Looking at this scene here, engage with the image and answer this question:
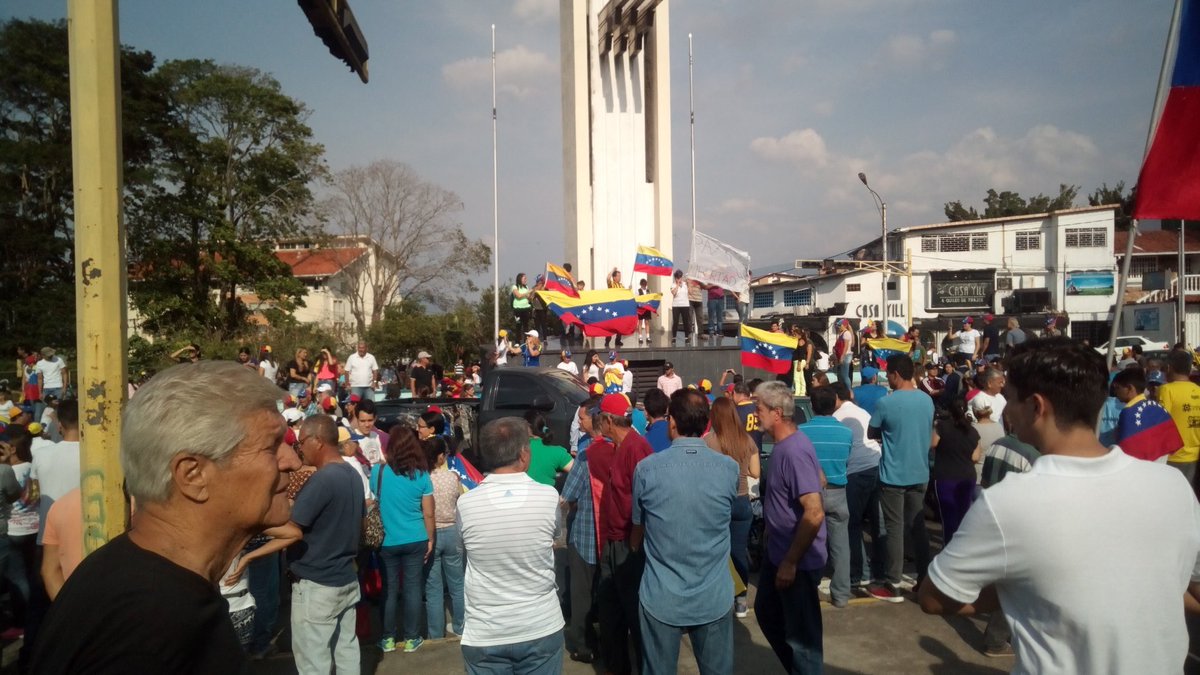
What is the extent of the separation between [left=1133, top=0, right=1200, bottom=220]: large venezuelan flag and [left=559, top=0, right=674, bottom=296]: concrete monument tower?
56.0 ft

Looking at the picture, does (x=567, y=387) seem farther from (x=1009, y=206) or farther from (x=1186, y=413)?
(x=1009, y=206)

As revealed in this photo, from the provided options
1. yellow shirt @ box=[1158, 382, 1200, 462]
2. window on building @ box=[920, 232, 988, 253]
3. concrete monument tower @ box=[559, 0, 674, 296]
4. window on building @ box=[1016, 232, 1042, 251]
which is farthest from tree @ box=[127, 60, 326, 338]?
window on building @ box=[1016, 232, 1042, 251]

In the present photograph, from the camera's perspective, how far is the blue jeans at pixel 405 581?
5648 millimetres

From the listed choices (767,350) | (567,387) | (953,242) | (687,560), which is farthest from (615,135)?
(953,242)

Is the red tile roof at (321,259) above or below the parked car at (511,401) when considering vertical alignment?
above

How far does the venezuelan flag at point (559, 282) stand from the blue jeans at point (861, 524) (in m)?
9.82

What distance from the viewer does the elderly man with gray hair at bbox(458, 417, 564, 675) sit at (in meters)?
3.65

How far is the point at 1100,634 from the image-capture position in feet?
6.35

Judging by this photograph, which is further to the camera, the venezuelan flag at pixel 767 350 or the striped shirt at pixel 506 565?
the venezuelan flag at pixel 767 350

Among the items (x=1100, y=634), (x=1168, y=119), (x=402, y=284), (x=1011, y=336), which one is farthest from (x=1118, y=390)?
(x=402, y=284)

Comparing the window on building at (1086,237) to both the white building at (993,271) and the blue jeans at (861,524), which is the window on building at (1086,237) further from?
the blue jeans at (861,524)

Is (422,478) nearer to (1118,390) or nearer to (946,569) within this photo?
(946,569)

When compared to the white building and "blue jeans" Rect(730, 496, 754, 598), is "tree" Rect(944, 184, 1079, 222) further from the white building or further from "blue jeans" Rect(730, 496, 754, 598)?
"blue jeans" Rect(730, 496, 754, 598)

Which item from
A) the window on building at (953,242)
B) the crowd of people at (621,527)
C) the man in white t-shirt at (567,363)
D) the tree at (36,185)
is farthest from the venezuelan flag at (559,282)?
the window on building at (953,242)
